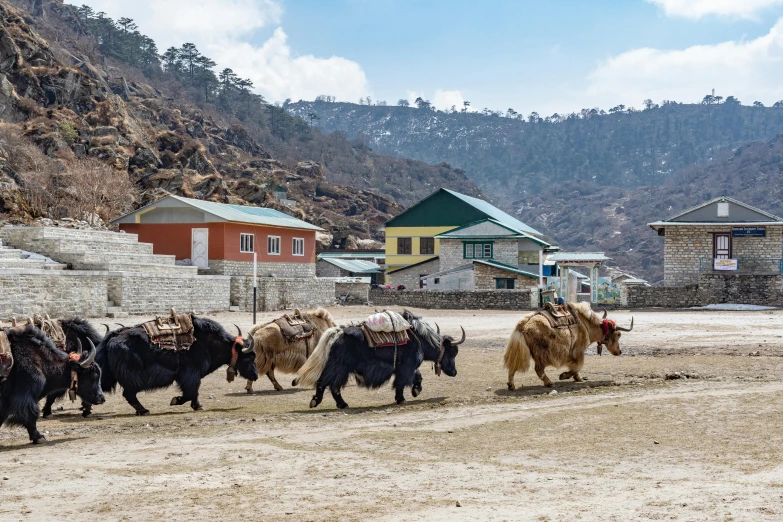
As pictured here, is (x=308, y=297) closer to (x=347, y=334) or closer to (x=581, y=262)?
(x=581, y=262)

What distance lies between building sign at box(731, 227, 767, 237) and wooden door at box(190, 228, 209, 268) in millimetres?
24850

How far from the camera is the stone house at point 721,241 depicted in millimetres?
40344

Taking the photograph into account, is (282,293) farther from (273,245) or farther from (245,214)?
(245,214)

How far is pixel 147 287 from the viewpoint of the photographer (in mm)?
27656

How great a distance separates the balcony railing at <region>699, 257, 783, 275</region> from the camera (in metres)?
40.2

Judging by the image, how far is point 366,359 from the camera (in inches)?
439

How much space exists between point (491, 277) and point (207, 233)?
14.7m

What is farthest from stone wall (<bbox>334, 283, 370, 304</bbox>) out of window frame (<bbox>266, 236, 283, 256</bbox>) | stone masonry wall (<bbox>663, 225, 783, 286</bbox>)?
stone masonry wall (<bbox>663, 225, 783, 286</bbox>)

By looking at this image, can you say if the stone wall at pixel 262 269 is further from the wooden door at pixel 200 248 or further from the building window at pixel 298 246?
the building window at pixel 298 246

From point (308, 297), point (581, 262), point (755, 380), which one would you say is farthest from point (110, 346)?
point (581, 262)

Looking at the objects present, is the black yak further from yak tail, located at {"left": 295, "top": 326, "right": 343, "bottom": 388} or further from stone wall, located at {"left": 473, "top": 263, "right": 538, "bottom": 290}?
stone wall, located at {"left": 473, "top": 263, "right": 538, "bottom": 290}

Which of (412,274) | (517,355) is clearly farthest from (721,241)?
(517,355)

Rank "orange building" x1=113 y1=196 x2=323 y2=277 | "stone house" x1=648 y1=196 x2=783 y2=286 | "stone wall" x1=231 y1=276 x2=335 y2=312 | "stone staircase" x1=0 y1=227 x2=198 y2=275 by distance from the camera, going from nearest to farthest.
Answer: "stone staircase" x1=0 y1=227 x2=198 y2=275, "stone wall" x1=231 y1=276 x2=335 y2=312, "orange building" x1=113 y1=196 x2=323 y2=277, "stone house" x1=648 y1=196 x2=783 y2=286

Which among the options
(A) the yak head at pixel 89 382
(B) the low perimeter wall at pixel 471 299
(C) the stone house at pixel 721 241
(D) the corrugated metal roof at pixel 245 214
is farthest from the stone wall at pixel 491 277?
(A) the yak head at pixel 89 382
